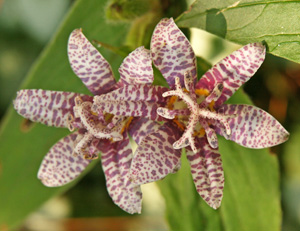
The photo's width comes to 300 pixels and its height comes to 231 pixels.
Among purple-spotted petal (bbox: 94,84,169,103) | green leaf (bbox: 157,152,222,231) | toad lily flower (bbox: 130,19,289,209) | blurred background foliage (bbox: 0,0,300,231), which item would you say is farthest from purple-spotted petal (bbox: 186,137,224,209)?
blurred background foliage (bbox: 0,0,300,231)

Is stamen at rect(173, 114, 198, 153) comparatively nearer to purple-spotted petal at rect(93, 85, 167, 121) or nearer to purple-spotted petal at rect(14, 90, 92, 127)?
purple-spotted petal at rect(93, 85, 167, 121)

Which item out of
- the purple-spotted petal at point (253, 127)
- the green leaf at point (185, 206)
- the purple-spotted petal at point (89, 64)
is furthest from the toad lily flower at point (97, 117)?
the green leaf at point (185, 206)

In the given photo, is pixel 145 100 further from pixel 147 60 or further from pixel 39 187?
pixel 39 187

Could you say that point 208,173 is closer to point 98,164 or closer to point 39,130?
point 39,130

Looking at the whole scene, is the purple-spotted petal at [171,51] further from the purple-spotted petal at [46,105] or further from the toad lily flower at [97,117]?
the purple-spotted petal at [46,105]

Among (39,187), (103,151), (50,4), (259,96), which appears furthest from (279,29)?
(50,4)

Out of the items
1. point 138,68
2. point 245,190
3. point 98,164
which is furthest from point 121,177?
point 98,164
